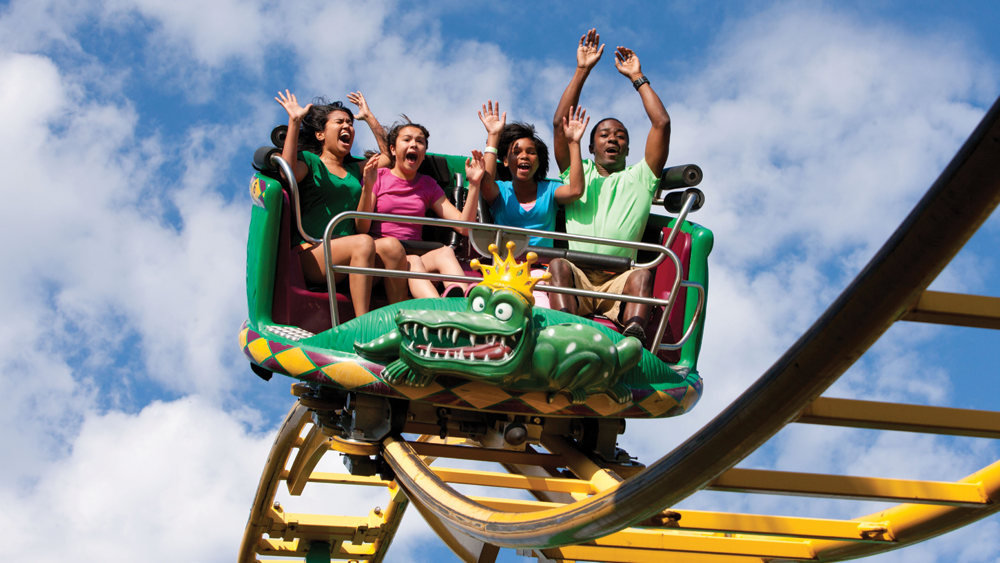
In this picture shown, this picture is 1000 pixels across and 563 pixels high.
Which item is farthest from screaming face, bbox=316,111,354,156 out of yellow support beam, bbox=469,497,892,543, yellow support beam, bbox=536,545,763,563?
yellow support beam, bbox=536,545,763,563

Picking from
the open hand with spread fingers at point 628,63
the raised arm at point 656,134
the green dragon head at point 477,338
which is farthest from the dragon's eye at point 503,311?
the open hand with spread fingers at point 628,63

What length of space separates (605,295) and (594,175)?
1.17 metres

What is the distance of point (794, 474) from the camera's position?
2.14 metres

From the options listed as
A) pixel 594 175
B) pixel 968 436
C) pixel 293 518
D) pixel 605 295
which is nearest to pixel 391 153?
pixel 594 175

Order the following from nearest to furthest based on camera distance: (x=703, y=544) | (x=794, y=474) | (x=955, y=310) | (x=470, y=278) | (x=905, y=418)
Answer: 1. (x=955, y=310)
2. (x=905, y=418)
3. (x=794, y=474)
4. (x=703, y=544)
5. (x=470, y=278)

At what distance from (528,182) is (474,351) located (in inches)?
54.6

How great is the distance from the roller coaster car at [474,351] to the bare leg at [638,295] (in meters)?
0.06

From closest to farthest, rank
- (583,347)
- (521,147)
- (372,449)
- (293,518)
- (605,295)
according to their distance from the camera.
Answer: (583,347)
(605,295)
(372,449)
(521,147)
(293,518)

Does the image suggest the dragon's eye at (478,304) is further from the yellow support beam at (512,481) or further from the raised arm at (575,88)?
the raised arm at (575,88)

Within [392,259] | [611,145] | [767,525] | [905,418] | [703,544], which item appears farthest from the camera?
[611,145]

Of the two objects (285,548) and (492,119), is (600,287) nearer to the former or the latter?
(492,119)

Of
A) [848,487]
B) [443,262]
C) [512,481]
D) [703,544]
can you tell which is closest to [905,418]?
[848,487]

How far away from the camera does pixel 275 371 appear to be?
10.3ft

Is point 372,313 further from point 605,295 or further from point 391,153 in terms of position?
point 391,153
